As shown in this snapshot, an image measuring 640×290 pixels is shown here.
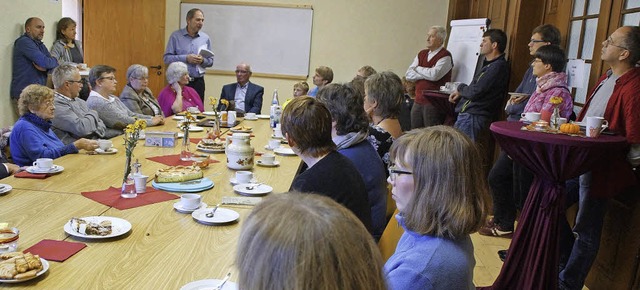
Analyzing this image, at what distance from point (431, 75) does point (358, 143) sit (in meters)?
3.49

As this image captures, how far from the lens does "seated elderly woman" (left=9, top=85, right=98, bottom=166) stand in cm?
292

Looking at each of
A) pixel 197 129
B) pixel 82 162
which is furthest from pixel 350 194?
pixel 197 129

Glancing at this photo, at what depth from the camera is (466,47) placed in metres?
5.76

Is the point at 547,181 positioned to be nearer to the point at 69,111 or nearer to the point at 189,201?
the point at 189,201

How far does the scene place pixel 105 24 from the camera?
673 cm

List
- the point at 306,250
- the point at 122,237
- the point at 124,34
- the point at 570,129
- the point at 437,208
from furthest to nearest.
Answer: the point at 124,34 < the point at 570,129 < the point at 122,237 < the point at 437,208 < the point at 306,250

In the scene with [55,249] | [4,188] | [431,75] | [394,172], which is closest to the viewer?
[394,172]

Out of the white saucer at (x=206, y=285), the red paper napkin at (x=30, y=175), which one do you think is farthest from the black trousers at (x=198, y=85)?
the white saucer at (x=206, y=285)

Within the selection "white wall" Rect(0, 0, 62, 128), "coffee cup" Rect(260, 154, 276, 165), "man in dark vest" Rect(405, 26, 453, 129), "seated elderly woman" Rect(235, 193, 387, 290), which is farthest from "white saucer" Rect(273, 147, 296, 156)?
"white wall" Rect(0, 0, 62, 128)

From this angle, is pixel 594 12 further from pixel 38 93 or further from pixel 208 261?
pixel 38 93

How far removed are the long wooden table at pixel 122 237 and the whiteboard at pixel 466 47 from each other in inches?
142

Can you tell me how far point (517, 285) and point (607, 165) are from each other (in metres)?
0.76

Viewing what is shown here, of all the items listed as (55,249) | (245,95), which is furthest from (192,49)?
(55,249)

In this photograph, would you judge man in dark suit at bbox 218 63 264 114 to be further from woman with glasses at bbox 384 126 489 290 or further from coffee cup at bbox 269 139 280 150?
woman with glasses at bbox 384 126 489 290
